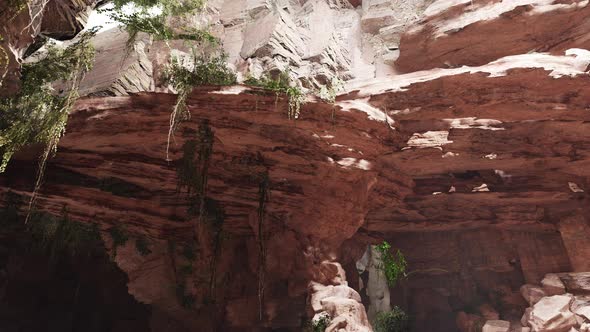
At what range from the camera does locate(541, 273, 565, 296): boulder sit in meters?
9.02

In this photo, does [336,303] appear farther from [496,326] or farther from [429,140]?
[496,326]

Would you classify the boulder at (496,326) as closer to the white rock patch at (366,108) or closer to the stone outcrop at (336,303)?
the stone outcrop at (336,303)

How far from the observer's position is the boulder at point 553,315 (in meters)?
8.25

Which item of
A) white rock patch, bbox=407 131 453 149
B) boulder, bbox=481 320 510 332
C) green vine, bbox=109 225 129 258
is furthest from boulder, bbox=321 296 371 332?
green vine, bbox=109 225 129 258

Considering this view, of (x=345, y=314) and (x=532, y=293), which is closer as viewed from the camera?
(x=345, y=314)

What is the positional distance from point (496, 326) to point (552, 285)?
70.4 inches

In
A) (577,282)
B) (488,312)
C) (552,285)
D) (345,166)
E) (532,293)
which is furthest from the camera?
(488,312)

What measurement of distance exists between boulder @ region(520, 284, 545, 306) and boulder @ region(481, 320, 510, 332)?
86cm

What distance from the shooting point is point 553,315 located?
8.36m

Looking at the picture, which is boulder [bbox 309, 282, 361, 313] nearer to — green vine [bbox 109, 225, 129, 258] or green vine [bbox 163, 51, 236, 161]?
green vine [bbox 163, 51, 236, 161]

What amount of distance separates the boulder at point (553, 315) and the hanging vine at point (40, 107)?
10.4 metres

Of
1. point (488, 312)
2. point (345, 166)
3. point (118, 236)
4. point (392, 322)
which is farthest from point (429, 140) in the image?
point (118, 236)

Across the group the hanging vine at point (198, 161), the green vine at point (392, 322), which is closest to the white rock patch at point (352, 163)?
the hanging vine at point (198, 161)

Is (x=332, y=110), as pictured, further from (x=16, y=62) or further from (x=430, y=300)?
(x=430, y=300)
